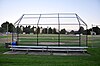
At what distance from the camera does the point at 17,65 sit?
30.5ft

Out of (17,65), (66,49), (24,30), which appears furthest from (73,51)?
(24,30)

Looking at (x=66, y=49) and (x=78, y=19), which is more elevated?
(x=78, y=19)

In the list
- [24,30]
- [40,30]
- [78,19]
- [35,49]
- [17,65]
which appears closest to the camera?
[17,65]

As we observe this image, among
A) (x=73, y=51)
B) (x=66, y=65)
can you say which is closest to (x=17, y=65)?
(x=66, y=65)

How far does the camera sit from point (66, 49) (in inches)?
627

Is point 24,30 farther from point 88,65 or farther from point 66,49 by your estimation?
point 88,65

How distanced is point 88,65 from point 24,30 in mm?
15702

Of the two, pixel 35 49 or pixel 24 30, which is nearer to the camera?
pixel 35 49

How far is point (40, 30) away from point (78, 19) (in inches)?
207

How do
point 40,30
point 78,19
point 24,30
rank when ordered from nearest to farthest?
1. point 78,19
2. point 40,30
3. point 24,30

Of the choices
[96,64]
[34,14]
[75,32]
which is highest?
[34,14]

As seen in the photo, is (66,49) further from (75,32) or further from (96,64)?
(75,32)

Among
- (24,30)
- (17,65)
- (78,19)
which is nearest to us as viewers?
(17,65)

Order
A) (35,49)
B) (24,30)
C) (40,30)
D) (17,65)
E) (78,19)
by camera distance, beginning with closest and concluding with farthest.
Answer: (17,65) < (35,49) < (78,19) < (40,30) < (24,30)
